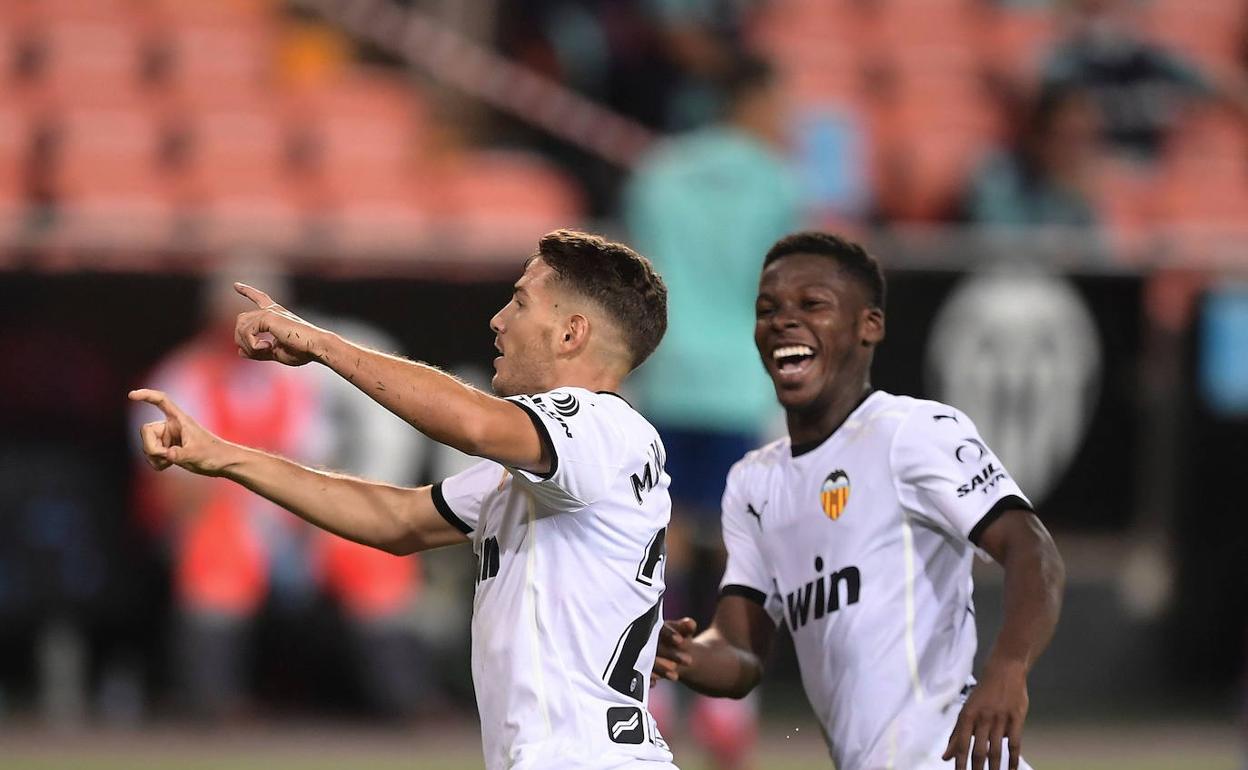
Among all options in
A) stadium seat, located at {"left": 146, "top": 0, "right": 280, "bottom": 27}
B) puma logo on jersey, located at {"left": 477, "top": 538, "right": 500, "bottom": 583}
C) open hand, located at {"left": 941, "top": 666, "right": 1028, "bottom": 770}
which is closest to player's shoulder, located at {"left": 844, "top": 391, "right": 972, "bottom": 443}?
open hand, located at {"left": 941, "top": 666, "right": 1028, "bottom": 770}

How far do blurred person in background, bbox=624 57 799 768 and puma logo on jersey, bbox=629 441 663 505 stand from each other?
12.5 ft

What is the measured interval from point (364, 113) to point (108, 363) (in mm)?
2810

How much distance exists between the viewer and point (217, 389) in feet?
28.6

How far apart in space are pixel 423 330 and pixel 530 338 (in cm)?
497

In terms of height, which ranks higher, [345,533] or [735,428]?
[735,428]

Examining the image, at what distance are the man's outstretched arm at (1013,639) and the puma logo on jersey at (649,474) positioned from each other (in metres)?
0.70

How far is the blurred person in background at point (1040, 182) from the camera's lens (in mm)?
10453

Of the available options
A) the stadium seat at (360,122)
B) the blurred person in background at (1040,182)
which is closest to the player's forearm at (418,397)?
the stadium seat at (360,122)

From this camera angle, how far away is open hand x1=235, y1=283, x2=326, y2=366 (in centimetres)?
352

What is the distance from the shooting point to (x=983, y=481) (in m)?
3.95

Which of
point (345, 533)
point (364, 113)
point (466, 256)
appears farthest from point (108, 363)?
point (345, 533)

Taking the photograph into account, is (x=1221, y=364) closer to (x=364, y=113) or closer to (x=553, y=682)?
(x=364, y=113)

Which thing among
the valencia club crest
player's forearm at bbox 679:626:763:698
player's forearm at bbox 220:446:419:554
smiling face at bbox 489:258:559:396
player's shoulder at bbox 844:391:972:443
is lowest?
player's forearm at bbox 679:626:763:698

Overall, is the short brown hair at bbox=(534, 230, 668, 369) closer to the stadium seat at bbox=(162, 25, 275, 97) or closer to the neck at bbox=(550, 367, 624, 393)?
the neck at bbox=(550, 367, 624, 393)
